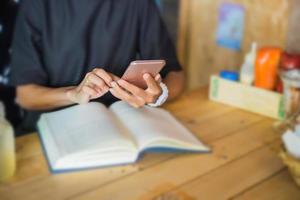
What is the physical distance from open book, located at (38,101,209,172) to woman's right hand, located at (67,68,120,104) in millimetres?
96

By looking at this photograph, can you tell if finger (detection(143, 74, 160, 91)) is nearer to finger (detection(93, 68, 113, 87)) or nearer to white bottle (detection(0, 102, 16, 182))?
finger (detection(93, 68, 113, 87))

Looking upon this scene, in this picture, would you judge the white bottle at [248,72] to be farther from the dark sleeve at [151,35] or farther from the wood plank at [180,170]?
the dark sleeve at [151,35]

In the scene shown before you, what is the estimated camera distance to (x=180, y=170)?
2.62ft

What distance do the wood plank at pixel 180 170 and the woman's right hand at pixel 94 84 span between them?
280 millimetres

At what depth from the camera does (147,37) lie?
2.03 feet

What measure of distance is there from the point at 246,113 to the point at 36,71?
0.60 m

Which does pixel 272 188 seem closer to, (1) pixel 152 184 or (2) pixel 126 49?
(1) pixel 152 184

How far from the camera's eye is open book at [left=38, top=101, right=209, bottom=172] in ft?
2.07

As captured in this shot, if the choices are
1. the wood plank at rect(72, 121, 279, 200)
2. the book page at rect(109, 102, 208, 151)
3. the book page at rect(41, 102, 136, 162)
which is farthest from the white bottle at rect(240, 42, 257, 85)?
the book page at rect(41, 102, 136, 162)

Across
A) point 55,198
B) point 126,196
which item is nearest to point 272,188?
point 126,196

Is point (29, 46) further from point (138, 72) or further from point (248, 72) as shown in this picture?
point (248, 72)

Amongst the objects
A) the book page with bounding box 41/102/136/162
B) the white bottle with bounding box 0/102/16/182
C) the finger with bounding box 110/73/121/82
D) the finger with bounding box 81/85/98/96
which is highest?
the finger with bounding box 110/73/121/82

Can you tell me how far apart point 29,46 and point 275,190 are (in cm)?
47

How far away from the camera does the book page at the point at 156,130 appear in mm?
737
